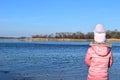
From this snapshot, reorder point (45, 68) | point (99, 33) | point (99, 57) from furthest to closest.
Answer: point (45, 68)
point (99, 57)
point (99, 33)

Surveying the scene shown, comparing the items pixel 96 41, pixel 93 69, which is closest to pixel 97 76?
pixel 93 69

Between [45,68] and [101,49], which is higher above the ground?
[101,49]

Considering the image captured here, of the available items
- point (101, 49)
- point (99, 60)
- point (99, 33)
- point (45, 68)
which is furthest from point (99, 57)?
point (45, 68)

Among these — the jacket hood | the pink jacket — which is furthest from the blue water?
the jacket hood

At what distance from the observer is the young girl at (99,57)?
8688mm

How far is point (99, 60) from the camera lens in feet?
28.8

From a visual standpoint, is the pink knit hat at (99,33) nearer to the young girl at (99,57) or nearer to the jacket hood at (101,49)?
the young girl at (99,57)

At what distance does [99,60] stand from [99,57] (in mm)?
77

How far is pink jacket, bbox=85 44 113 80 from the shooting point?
28.6 feet

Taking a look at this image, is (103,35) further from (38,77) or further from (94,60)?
(38,77)

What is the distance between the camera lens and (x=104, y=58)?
8742 millimetres

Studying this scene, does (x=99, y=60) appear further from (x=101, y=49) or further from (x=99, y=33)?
(x=99, y=33)

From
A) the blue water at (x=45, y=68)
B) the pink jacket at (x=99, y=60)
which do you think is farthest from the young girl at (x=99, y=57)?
the blue water at (x=45, y=68)

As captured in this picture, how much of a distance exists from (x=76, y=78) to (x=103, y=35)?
48.4 ft
